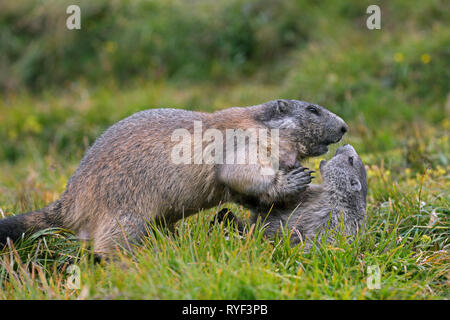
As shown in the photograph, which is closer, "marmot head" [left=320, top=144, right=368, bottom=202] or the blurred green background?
"marmot head" [left=320, top=144, right=368, bottom=202]

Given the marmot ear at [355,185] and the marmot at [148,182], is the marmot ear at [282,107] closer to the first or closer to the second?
the marmot at [148,182]

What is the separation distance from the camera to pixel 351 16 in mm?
13305

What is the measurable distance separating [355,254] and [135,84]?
30.4ft

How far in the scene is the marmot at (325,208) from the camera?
206 inches

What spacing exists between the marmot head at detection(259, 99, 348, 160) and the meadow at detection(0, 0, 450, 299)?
92 centimetres

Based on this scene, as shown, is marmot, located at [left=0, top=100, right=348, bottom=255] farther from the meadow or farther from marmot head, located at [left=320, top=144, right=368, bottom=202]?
marmot head, located at [left=320, top=144, right=368, bottom=202]

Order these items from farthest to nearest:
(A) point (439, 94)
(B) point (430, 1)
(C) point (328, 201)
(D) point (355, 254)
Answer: (B) point (430, 1) < (A) point (439, 94) < (C) point (328, 201) < (D) point (355, 254)

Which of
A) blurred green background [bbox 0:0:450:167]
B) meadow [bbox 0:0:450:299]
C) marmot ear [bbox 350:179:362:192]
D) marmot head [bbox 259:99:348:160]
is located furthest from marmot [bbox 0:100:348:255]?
blurred green background [bbox 0:0:450:167]

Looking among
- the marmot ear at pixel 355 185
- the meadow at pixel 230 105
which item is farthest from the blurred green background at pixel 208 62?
the marmot ear at pixel 355 185

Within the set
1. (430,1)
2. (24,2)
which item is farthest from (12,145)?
(430,1)

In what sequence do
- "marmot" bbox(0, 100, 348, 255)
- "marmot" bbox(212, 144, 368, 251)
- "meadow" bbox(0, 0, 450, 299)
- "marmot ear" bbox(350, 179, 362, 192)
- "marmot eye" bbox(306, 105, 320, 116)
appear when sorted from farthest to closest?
"marmot eye" bbox(306, 105, 320, 116) → "marmot ear" bbox(350, 179, 362, 192) → "marmot" bbox(212, 144, 368, 251) → "marmot" bbox(0, 100, 348, 255) → "meadow" bbox(0, 0, 450, 299)

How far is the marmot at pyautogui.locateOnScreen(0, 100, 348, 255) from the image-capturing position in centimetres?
499
